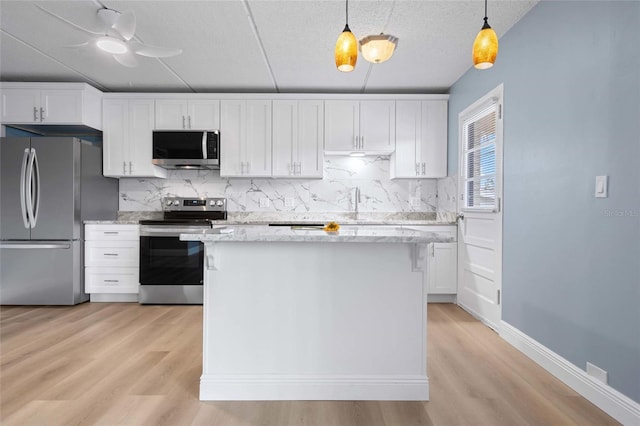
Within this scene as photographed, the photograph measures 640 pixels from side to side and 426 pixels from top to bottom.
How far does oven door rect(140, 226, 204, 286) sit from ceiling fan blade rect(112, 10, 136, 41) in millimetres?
2090

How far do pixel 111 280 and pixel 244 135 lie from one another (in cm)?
228

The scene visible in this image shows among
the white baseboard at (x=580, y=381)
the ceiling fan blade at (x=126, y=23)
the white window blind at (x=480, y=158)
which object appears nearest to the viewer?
the white baseboard at (x=580, y=381)

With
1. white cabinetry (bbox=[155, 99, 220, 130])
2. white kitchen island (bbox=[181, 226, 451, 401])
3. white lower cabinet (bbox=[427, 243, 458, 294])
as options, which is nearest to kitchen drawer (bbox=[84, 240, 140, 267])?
white cabinetry (bbox=[155, 99, 220, 130])

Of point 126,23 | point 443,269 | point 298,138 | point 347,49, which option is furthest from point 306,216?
point 347,49

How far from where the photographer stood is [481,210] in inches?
127

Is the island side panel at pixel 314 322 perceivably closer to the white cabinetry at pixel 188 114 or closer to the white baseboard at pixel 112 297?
the white baseboard at pixel 112 297

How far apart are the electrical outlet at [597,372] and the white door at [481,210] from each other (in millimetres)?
986

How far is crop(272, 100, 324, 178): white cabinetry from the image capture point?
13.8 feet

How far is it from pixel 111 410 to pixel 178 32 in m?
2.76

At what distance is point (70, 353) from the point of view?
2529 millimetres

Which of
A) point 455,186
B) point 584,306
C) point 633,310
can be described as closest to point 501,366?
point 584,306

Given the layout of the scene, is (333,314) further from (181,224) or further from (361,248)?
(181,224)

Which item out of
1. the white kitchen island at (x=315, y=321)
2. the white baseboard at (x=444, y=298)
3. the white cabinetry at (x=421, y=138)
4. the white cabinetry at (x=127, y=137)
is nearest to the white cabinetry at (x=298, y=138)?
the white cabinetry at (x=421, y=138)

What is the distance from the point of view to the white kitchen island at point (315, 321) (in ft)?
6.24
